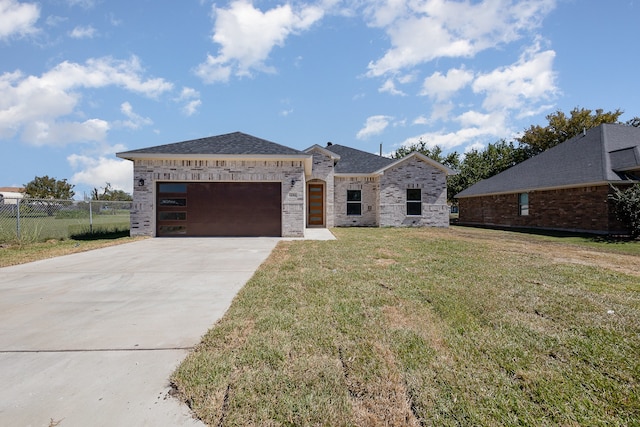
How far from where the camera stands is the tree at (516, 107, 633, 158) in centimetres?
2595

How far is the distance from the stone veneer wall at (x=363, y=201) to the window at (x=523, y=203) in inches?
361

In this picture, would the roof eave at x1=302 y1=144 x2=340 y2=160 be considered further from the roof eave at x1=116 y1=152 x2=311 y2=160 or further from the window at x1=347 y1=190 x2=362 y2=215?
the roof eave at x1=116 y1=152 x2=311 y2=160

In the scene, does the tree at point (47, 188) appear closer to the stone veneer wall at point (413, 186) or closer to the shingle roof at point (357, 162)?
the shingle roof at point (357, 162)

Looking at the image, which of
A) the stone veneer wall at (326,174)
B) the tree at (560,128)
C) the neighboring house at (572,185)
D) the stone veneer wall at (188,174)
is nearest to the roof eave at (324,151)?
the stone veneer wall at (326,174)

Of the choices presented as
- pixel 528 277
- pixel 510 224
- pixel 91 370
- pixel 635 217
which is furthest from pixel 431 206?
pixel 91 370

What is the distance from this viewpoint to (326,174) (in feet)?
53.6

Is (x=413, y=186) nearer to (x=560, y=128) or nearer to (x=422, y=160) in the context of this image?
(x=422, y=160)

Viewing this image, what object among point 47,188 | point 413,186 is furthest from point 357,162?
point 47,188

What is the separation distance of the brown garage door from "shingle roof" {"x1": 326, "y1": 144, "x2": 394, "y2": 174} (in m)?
6.92

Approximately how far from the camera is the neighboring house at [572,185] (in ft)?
42.0

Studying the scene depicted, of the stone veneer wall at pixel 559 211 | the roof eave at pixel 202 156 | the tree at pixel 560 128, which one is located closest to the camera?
the roof eave at pixel 202 156

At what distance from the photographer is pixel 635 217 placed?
11.3 m

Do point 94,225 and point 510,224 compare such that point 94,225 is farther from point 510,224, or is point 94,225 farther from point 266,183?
point 510,224

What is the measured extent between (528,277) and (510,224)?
51.1ft
